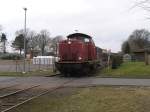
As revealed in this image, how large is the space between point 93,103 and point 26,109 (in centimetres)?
293

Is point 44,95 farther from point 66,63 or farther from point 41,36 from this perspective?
point 41,36

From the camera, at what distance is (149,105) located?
1504 cm

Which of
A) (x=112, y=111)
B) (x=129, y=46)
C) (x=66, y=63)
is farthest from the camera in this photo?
(x=129, y=46)

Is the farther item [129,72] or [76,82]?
[129,72]

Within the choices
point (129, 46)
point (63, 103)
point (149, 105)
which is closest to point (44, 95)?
point (63, 103)

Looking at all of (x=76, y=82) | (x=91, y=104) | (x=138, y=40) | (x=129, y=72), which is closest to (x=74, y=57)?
(x=129, y=72)

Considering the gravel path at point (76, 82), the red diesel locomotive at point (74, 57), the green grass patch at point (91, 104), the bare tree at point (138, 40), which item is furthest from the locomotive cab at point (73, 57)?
the bare tree at point (138, 40)

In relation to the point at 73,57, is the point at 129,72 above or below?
below

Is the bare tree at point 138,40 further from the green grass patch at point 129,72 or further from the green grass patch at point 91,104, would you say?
the green grass patch at point 91,104

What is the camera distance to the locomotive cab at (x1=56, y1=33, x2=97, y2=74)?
116ft

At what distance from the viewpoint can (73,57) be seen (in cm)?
3662

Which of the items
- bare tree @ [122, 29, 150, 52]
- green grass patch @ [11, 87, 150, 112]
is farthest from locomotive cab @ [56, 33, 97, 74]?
bare tree @ [122, 29, 150, 52]

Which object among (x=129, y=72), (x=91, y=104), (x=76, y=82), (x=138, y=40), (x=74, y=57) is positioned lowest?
(x=91, y=104)

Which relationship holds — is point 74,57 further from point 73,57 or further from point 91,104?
point 91,104
